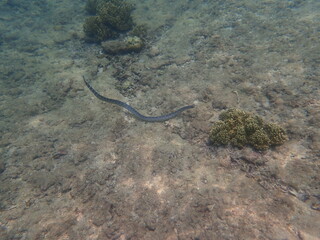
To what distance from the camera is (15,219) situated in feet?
15.4

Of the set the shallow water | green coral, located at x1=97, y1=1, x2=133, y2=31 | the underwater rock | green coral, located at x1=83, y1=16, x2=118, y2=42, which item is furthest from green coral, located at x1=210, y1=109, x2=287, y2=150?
green coral, located at x1=97, y1=1, x2=133, y2=31

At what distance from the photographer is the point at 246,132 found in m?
5.05

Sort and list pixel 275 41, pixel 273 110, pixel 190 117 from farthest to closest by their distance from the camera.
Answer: pixel 275 41, pixel 190 117, pixel 273 110

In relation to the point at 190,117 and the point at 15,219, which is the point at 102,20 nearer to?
the point at 190,117

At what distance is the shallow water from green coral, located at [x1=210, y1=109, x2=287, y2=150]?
23cm

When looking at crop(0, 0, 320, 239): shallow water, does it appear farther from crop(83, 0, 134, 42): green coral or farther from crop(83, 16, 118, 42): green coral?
crop(83, 0, 134, 42): green coral

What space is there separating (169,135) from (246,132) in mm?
2068

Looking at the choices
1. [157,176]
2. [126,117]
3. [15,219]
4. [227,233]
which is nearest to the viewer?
[227,233]

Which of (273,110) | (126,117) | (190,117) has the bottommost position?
(126,117)

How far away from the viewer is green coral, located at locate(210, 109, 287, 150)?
484 centimetres

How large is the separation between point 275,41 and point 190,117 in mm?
5444

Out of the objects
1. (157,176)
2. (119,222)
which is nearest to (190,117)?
(157,176)

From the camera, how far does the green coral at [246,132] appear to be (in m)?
4.84

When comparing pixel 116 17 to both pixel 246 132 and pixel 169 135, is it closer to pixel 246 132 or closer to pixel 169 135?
pixel 169 135
